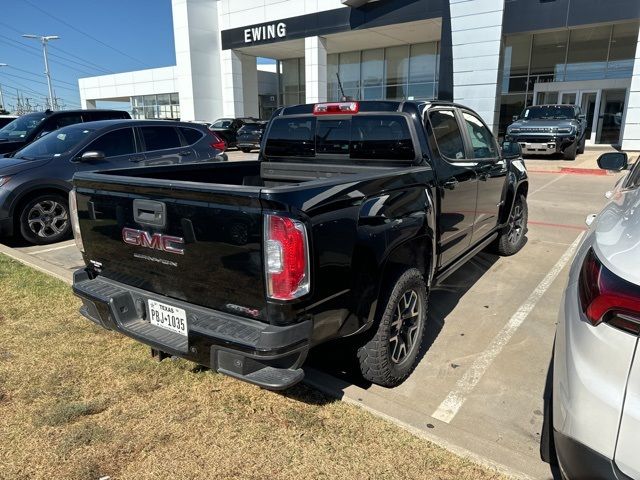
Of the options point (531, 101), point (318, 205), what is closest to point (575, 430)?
point (318, 205)

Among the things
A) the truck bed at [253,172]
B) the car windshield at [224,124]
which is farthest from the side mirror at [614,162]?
the car windshield at [224,124]

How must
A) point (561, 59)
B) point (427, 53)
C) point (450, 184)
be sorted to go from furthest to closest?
point (427, 53) → point (561, 59) → point (450, 184)

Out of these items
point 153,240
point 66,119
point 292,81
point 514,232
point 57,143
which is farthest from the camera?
point 292,81

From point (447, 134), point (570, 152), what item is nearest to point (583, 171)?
point (570, 152)

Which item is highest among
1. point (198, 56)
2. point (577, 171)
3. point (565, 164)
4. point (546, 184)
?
point (198, 56)

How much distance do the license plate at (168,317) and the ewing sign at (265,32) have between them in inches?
1033

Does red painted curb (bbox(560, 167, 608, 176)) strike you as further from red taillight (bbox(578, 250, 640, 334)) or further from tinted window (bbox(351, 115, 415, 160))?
red taillight (bbox(578, 250, 640, 334))

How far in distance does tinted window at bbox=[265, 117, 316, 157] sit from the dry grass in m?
2.07

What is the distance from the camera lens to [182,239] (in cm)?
252

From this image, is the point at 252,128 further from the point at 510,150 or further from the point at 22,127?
the point at 510,150

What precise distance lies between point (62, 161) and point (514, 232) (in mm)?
6437

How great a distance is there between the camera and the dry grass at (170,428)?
7.89 feet

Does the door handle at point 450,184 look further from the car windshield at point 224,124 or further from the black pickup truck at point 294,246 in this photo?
the car windshield at point 224,124

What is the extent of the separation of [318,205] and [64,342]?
8.71 ft
